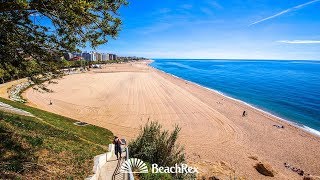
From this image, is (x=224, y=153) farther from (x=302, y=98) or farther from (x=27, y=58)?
(x=302, y=98)

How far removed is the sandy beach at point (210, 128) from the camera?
71.2 feet

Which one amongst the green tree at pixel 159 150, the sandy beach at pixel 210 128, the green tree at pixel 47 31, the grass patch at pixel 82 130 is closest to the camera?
the green tree at pixel 47 31

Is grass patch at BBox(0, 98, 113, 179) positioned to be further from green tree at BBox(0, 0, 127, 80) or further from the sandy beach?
the sandy beach

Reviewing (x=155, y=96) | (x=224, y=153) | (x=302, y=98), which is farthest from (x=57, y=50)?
(x=302, y=98)

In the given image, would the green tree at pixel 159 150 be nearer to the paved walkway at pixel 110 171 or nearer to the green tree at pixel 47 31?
the paved walkway at pixel 110 171

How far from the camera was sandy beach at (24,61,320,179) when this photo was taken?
21703mm

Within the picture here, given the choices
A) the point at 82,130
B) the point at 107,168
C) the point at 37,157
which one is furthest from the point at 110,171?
the point at 82,130

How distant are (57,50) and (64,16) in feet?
11.4

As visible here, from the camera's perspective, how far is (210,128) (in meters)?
30.1

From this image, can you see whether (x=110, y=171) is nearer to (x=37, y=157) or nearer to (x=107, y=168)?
(x=107, y=168)

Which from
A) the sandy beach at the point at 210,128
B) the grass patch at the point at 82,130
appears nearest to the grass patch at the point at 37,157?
the grass patch at the point at 82,130

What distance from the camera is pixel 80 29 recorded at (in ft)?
26.8

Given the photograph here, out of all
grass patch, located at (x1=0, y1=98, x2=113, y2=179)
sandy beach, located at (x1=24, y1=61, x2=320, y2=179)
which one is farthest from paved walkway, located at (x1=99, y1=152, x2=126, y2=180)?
sandy beach, located at (x1=24, y1=61, x2=320, y2=179)

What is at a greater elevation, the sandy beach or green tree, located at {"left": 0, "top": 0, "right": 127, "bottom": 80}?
green tree, located at {"left": 0, "top": 0, "right": 127, "bottom": 80}
